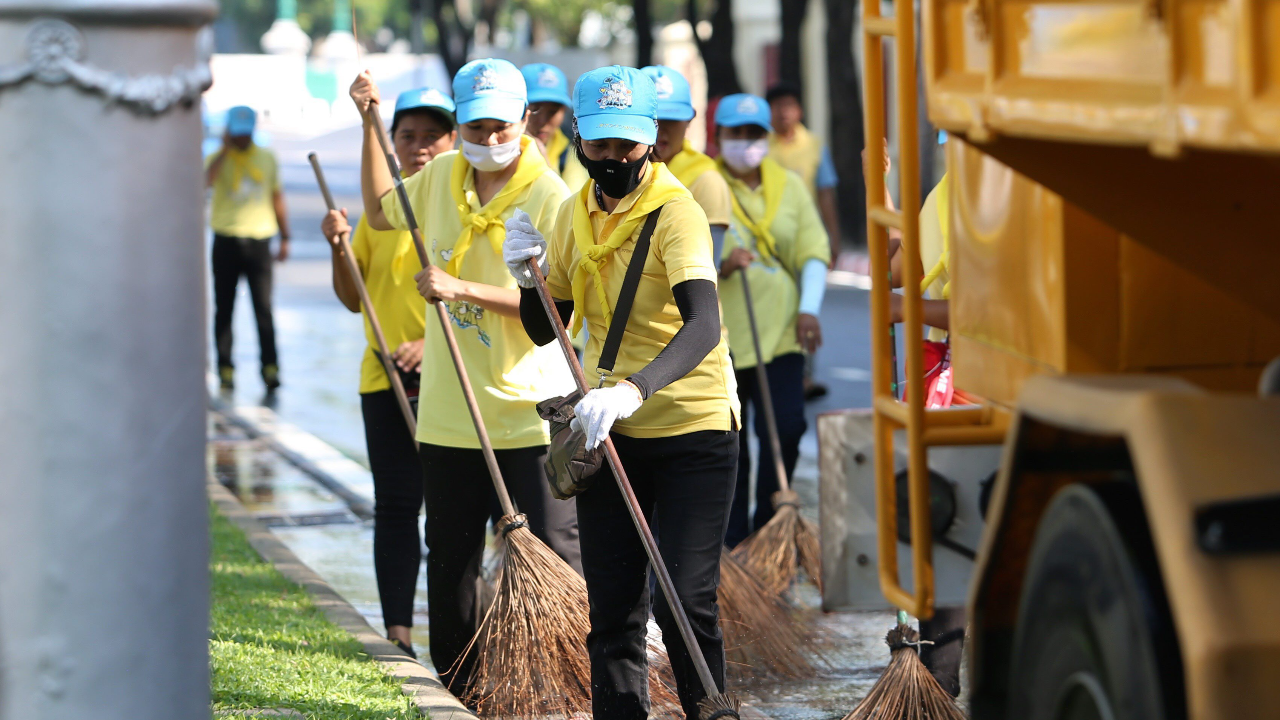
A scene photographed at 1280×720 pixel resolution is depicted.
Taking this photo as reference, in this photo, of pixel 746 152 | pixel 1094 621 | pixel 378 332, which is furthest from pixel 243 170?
pixel 1094 621

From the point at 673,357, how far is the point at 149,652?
2.01 metres

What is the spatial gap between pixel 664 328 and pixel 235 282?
8796 millimetres

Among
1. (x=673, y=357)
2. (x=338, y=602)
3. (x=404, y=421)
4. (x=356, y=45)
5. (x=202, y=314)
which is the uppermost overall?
(x=356, y=45)

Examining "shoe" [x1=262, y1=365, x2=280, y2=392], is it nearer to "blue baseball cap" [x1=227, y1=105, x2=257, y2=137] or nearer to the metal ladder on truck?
"blue baseball cap" [x1=227, y1=105, x2=257, y2=137]

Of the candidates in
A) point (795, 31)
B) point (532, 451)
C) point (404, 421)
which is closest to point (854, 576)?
point (532, 451)

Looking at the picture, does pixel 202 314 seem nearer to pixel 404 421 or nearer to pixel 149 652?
pixel 149 652

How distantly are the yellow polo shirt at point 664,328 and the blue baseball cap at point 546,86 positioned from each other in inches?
113

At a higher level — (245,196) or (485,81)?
(485,81)

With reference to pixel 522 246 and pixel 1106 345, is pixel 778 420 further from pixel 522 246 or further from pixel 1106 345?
pixel 1106 345

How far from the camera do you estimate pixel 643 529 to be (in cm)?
417

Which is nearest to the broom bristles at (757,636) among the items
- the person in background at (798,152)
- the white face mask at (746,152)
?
the white face mask at (746,152)

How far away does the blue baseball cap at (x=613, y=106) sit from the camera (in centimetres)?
423

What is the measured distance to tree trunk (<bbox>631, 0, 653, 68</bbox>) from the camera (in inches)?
913

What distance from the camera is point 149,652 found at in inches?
85.1
